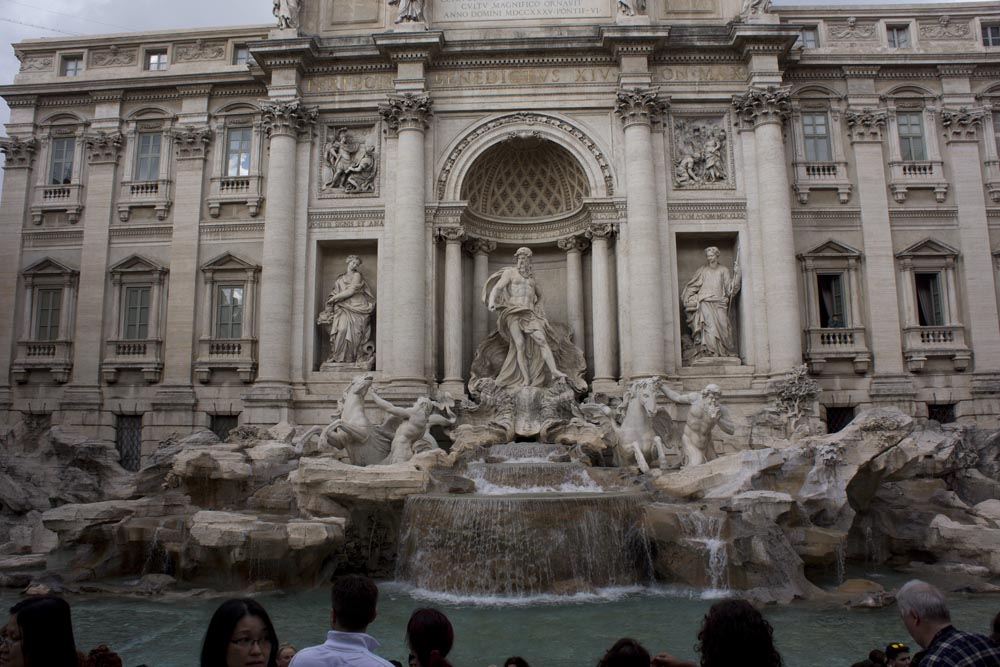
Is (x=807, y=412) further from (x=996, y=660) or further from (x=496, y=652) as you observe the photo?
(x=996, y=660)

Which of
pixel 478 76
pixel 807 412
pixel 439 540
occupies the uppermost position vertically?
pixel 478 76

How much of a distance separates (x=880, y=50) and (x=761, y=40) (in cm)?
446

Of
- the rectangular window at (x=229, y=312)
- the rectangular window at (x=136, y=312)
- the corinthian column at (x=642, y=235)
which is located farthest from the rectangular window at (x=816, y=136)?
the rectangular window at (x=136, y=312)

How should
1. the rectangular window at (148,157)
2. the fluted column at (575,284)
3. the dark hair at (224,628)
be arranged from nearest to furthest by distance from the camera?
the dark hair at (224,628), the fluted column at (575,284), the rectangular window at (148,157)

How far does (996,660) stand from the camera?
337 cm

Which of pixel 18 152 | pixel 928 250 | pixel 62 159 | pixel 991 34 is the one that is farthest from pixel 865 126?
pixel 18 152

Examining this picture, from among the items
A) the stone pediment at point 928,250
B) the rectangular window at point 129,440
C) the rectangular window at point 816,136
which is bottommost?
the rectangular window at point 129,440

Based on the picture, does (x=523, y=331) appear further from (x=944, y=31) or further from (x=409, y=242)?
(x=944, y=31)

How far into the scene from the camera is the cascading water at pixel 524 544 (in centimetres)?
1195

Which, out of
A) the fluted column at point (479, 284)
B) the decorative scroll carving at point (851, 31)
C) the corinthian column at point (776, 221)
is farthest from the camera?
the decorative scroll carving at point (851, 31)

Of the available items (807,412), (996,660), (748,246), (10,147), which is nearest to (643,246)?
(748,246)

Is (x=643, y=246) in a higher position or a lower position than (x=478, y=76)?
lower

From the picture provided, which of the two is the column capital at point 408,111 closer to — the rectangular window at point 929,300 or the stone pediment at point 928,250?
the stone pediment at point 928,250

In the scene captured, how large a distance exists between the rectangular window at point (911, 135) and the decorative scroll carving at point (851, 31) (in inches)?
104
